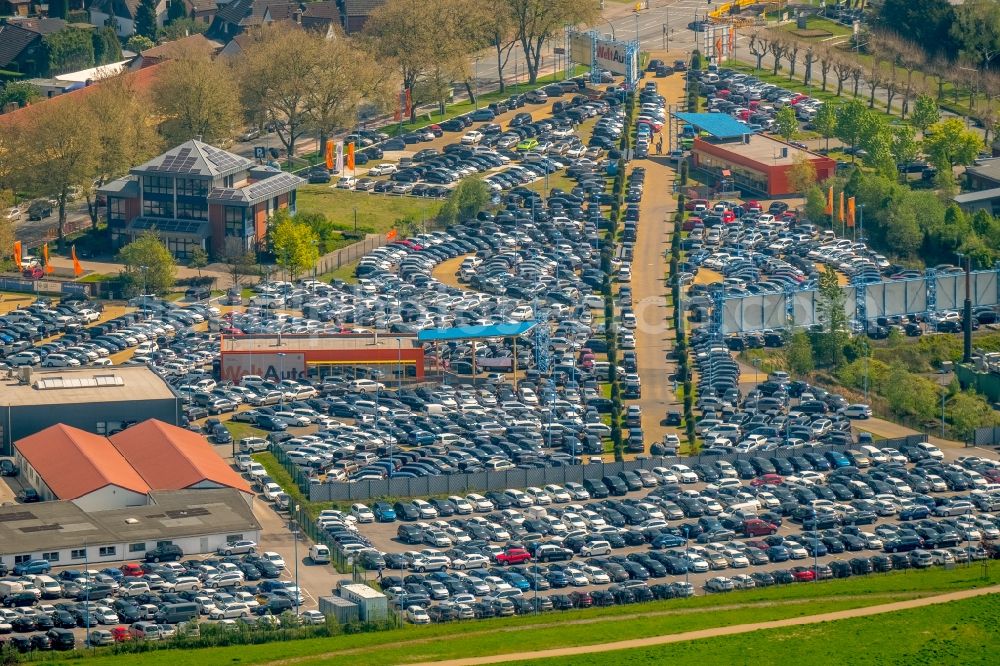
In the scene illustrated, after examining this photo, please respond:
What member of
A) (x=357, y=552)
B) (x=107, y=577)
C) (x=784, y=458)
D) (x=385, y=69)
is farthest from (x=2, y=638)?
(x=385, y=69)

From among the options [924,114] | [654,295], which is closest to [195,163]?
[654,295]

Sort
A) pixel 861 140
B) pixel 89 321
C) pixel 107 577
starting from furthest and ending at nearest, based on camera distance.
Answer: pixel 861 140, pixel 89 321, pixel 107 577

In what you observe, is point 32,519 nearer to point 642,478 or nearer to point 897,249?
point 642,478

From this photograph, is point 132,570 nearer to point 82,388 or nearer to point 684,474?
point 82,388

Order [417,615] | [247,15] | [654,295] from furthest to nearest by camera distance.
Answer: [247,15] < [654,295] < [417,615]

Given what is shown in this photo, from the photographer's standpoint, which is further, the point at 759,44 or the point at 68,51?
the point at 759,44

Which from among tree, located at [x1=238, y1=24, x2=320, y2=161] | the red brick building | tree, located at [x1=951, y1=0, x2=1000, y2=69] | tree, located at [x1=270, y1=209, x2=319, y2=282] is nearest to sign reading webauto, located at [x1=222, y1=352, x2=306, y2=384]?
tree, located at [x1=270, y1=209, x2=319, y2=282]

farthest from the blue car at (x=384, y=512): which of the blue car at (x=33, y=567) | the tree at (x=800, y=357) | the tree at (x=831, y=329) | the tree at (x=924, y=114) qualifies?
the tree at (x=924, y=114)
